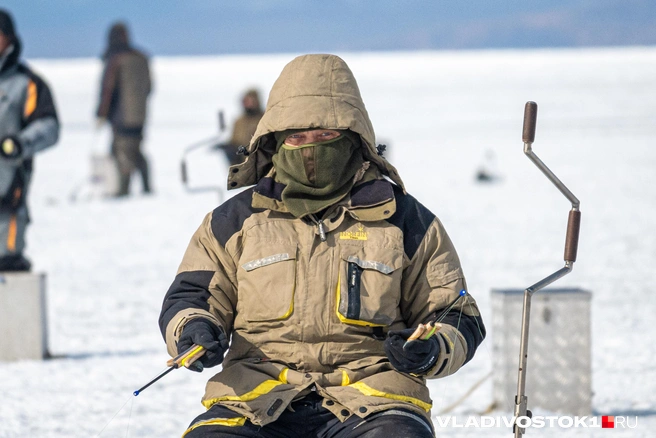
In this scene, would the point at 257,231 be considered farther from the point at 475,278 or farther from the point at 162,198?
the point at 162,198

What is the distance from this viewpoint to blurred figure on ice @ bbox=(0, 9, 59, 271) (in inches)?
218

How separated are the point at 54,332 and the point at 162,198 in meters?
6.85

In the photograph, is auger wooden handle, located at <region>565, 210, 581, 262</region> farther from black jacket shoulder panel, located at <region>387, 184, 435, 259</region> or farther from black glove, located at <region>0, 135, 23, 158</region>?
black glove, located at <region>0, 135, 23, 158</region>

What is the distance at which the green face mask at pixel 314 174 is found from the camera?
113 inches

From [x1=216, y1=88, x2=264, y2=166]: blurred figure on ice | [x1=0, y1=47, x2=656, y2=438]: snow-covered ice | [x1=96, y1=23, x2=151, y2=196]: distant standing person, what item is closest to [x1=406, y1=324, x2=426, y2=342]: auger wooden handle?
[x1=0, y1=47, x2=656, y2=438]: snow-covered ice

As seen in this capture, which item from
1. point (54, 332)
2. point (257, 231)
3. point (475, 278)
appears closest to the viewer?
point (257, 231)

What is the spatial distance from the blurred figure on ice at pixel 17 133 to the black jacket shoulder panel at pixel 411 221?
10.3 ft

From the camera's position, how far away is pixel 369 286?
2.76m

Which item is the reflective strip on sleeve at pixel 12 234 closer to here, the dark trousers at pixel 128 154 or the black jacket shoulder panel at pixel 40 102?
the black jacket shoulder panel at pixel 40 102

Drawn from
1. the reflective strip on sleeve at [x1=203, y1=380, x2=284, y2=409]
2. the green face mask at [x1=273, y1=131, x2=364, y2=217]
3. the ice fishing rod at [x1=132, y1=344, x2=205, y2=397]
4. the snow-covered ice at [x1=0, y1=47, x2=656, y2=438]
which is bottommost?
the snow-covered ice at [x1=0, y1=47, x2=656, y2=438]

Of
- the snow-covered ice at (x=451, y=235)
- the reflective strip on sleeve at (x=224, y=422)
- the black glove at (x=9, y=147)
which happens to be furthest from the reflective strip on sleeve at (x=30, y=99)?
the reflective strip on sleeve at (x=224, y=422)

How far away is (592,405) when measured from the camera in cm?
450

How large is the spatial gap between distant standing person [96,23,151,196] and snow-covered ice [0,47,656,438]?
0.46 metres

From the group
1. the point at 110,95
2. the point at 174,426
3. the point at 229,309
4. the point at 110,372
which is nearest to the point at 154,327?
the point at 110,372
